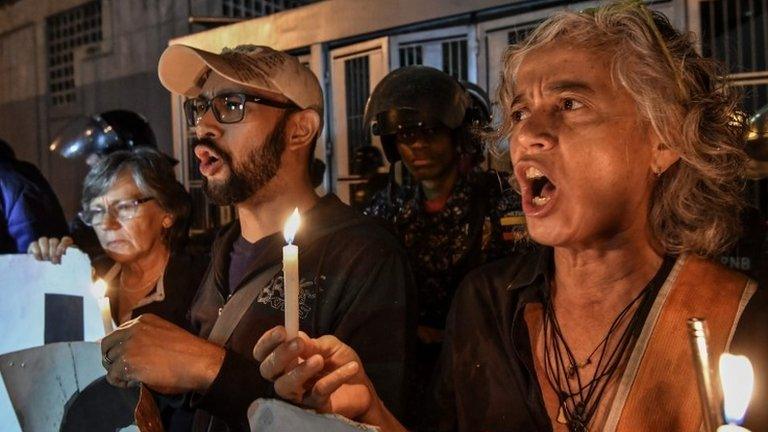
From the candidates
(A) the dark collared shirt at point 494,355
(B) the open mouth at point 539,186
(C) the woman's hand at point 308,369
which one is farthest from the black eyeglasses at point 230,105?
(C) the woman's hand at point 308,369

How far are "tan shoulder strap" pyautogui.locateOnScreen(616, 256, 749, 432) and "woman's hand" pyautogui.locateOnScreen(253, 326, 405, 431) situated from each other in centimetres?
70

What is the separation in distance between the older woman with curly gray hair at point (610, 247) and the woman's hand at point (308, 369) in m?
0.15

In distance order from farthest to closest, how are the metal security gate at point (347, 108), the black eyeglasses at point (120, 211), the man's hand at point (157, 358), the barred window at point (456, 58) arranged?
the metal security gate at point (347, 108)
the barred window at point (456, 58)
the black eyeglasses at point (120, 211)
the man's hand at point (157, 358)

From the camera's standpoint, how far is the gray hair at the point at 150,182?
364cm

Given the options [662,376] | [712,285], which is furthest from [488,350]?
[712,285]

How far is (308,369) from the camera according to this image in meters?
1.23

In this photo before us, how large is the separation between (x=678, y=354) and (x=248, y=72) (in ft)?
6.15

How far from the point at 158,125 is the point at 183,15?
5.64 ft

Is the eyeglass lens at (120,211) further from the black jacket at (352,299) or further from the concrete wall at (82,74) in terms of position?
the concrete wall at (82,74)

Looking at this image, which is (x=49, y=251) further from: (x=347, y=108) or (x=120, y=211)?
(x=347, y=108)

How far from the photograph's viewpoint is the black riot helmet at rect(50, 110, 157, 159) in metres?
6.38

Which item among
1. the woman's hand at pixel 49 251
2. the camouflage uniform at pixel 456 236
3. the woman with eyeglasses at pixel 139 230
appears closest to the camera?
the woman's hand at pixel 49 251

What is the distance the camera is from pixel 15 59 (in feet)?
44.1

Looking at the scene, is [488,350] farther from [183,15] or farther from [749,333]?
[183,15]
